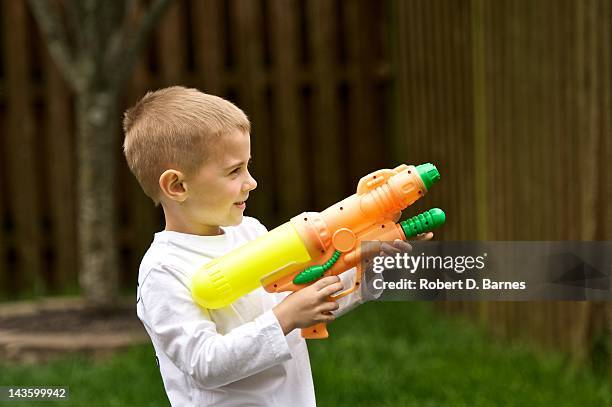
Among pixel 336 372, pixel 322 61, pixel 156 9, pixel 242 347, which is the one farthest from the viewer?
pixel 322 61

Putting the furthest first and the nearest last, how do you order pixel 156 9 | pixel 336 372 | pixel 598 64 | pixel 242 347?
pixel 156 9
pixel 336 372
pixel 598 64
pixel 242 347

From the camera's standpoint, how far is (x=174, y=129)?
177 cm

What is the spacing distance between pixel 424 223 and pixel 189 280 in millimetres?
418

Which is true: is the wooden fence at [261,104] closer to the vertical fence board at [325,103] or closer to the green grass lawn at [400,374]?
the vertical fence board at [325,103]

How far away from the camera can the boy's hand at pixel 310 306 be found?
168 cm

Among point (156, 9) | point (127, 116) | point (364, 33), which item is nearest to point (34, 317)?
point (156, 9)

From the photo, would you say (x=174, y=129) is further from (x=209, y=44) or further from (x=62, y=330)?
(x=209, y=44)

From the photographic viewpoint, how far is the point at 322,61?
6.11m

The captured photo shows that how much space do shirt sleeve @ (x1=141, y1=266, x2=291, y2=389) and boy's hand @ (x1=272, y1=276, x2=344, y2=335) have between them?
0.8 inches

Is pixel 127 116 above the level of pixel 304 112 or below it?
above

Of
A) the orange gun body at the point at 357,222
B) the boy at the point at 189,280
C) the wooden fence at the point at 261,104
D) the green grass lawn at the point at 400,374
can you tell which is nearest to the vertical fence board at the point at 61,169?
the wooden fence at the point at 261,104

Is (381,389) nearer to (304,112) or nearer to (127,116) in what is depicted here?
(127,116)

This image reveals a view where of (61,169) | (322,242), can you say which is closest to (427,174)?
(322,242)

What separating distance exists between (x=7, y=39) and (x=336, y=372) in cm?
349
